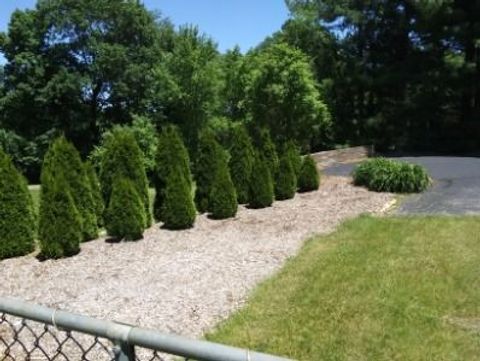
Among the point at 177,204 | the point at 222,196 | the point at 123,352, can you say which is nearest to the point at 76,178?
the point at 177,204

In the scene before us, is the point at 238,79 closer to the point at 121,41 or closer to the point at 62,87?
the point at 121,41

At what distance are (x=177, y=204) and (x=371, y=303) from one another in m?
3.97

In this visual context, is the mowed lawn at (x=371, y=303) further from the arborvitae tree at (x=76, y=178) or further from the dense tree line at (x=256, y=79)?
the dense tree line at (x=256, y=79)

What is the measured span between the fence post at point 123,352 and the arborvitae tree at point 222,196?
7.27 metres

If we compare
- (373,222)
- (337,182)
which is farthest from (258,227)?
(337,182)

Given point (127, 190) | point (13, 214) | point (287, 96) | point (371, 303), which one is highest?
point (287, 96)

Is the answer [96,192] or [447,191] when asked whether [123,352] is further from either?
[447,191]

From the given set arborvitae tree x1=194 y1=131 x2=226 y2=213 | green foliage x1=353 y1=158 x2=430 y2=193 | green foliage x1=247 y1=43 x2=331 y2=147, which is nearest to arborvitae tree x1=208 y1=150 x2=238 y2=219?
arborvitae tree x1=194 y1=131 x2=226 y2=213

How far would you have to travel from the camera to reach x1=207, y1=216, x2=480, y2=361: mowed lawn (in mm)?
4012

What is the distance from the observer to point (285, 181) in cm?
1023

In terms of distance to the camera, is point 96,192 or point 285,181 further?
point 285,181

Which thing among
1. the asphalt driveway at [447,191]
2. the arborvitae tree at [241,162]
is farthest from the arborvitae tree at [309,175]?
the asphalt driveway at [447,191]

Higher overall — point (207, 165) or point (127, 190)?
point (207, 165)

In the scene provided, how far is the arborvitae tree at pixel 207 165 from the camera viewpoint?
355 inches
